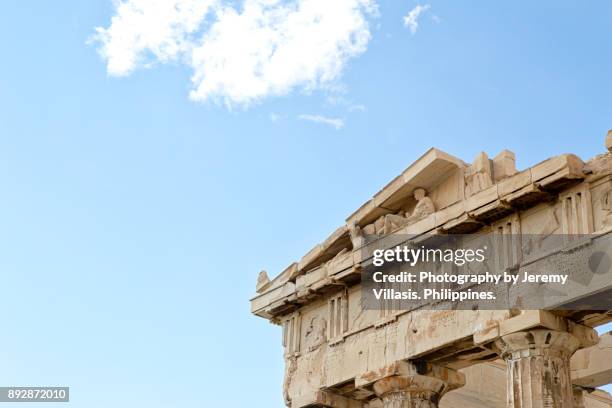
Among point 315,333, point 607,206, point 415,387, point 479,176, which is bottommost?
point 415,387

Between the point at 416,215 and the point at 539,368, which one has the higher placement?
the point at 416,215

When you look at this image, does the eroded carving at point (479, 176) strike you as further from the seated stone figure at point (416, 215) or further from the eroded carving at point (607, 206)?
the eroded carving at point (607, 206)

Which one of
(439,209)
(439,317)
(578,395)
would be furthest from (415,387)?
(578,395)

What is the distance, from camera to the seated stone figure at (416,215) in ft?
56.1

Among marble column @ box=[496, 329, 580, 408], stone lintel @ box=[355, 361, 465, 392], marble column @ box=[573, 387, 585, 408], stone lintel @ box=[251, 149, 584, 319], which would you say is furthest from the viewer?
marble column @ box=[573, 387, 585, 408]

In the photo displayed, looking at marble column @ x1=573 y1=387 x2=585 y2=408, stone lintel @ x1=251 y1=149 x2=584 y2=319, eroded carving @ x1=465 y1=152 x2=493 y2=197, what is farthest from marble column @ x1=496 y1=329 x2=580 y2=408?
marble column @ x1=573 y1=387 x2=585 y2=408

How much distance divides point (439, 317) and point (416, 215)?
1992 mm

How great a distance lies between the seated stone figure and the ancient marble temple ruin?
0.02 m

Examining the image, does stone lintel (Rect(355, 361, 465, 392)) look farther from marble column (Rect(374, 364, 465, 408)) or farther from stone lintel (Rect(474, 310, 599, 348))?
stone lintel (Rect(474, 310, 599, 348))

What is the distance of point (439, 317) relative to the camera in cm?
1611

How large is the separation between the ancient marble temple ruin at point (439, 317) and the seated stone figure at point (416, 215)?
0.02m

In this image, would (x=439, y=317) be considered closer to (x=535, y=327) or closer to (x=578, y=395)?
(x=535, y=327)

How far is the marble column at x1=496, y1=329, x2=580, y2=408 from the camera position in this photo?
1433 centimetres

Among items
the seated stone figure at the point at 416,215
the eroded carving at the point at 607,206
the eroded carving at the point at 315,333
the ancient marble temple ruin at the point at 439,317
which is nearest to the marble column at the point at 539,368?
the ancient marble temple ruin at the point at 439,317
